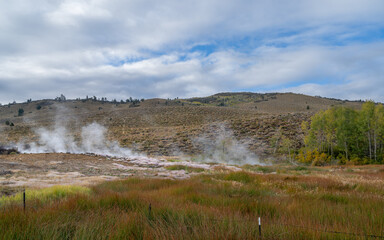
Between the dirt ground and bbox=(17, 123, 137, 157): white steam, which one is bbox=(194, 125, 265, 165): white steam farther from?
the dirt ground

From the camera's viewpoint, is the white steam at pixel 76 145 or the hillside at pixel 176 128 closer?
the white steam at pixel 76 145

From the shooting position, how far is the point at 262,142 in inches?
1769

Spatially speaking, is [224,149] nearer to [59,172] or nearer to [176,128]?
Result: [176,128]

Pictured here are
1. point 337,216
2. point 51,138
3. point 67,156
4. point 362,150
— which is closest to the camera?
point 337,216

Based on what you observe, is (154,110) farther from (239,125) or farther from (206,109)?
(239,125)

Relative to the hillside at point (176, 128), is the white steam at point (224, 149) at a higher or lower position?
lower

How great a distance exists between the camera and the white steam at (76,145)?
36.5m

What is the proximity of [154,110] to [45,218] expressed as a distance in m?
76.4

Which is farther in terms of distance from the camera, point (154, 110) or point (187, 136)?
point (154, 110)

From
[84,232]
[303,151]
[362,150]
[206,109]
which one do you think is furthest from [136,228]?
[206,109]

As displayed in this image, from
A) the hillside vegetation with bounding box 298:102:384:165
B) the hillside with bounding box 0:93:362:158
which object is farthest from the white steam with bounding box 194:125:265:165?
the hillside vegetation with bounding box 298:102:384:165

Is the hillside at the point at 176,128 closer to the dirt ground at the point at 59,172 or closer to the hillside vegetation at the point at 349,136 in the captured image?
the hillside vegetation at the point at 349,136

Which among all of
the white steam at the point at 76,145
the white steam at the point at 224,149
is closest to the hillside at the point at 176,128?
the white steam at the point at 224,149

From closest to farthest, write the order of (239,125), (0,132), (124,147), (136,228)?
(136,228)
(124,147)
(0,132)
(239,125)
